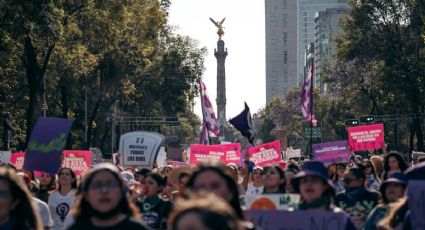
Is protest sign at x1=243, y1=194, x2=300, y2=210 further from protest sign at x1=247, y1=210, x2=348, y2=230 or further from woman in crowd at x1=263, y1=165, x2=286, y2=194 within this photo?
woman in crowd at x1=263, y1=165, x2=286, y2=194

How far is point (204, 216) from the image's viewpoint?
394 centimetres

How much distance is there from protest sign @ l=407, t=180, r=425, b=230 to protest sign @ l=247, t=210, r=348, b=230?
619mm

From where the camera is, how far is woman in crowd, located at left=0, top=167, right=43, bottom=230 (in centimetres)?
643

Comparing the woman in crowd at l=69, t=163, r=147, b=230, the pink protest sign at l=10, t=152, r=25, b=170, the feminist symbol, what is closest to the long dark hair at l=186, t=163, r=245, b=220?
the woman in crowd at l=69, t=163, r=147, b=230

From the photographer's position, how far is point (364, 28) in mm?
51719

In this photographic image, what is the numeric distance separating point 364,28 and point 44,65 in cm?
1955

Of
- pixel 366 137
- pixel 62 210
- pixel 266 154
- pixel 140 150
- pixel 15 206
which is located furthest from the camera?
pixel 366 137

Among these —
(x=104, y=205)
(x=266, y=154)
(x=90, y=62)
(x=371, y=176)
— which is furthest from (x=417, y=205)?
(x=90, y=62)

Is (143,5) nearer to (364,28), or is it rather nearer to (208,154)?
(364,28)

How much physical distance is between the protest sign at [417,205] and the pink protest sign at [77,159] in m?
13.0

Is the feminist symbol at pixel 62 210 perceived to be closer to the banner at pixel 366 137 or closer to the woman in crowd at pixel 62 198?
the woman in crowd at pixel 62 198

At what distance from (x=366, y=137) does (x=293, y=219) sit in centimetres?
1909

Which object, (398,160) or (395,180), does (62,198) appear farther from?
(395,180)

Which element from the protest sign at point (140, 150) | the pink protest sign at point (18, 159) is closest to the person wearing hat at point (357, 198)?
the protest sign at point (140, 150)
